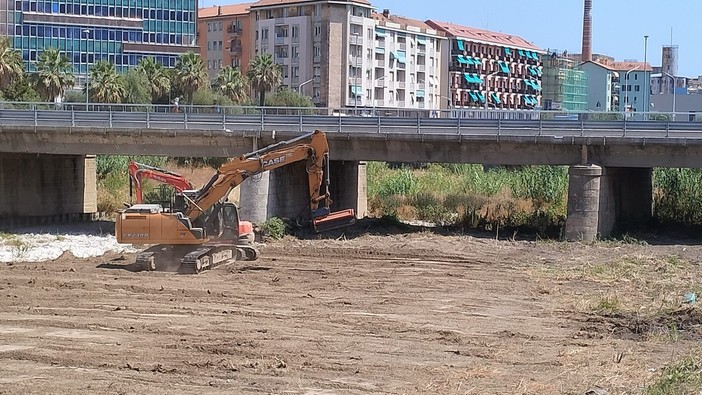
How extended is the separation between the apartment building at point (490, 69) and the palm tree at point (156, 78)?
5002cm

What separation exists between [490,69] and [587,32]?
703 inches

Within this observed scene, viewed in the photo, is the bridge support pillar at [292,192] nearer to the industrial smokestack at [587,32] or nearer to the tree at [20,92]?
the tree at [20,92]

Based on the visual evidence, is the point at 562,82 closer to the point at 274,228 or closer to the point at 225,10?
the point at 225,10

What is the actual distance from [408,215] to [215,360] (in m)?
34.6

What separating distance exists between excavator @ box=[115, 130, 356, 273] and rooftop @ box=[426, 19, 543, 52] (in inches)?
3985

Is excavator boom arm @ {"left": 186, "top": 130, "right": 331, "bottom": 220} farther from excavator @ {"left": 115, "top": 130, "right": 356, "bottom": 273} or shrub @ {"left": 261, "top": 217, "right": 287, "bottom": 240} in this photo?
shrub @ {"left": 261, "top": 217, "right": 287, "bottom": 240}

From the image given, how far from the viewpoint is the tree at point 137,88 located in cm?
8875

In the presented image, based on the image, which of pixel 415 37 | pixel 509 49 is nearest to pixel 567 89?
pixel 509 49

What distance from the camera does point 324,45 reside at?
112 metres

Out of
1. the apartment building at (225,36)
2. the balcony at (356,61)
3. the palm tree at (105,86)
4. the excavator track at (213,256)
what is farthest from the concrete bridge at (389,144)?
the apartment building at (225,36)

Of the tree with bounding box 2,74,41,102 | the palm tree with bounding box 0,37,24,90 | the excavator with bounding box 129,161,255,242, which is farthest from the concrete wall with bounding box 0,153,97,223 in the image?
the palm tree with bounding box 0,37,24,90

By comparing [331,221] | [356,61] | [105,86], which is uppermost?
[356,61]

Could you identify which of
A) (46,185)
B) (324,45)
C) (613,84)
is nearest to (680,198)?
(46,185)

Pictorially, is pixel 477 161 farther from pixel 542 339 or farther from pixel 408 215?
pixel 542 339
